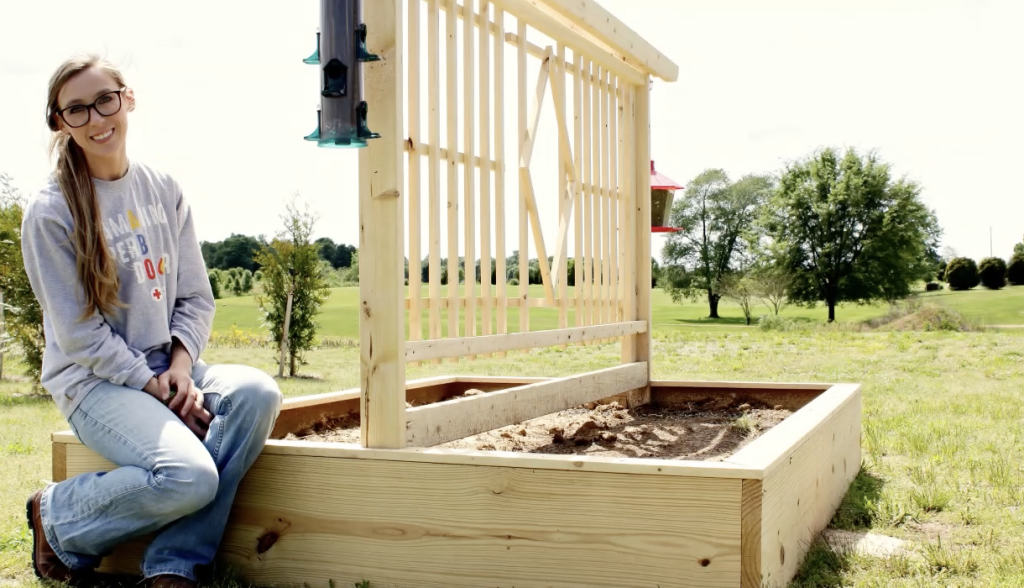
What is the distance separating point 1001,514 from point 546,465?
1.97m

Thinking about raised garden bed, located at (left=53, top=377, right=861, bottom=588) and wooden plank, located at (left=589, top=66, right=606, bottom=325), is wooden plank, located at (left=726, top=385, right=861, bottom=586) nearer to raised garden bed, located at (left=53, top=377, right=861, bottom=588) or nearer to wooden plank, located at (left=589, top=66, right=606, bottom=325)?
raised garden bed, located at (left=53, top=377, right=861, bottom=588)

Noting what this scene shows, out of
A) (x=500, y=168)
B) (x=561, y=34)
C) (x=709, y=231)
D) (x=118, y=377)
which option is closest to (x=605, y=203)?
(x=561, y=34)

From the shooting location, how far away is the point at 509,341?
10.3 feet

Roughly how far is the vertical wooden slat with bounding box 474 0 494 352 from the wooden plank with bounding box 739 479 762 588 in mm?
1326

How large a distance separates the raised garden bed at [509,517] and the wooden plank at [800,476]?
0.04 ft

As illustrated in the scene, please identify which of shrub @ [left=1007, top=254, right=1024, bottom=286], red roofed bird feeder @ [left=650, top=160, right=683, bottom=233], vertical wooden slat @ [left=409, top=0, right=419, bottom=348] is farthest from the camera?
shrub @ [left=1007, top=254, right=1024, bottom=286]

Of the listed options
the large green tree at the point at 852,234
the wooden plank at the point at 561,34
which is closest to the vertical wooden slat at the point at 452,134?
the wooden plank at the point at 561,34

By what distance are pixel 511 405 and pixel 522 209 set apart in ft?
2.53

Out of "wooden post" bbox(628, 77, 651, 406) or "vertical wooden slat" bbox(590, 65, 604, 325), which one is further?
"wooden post" bbox(628, 77, 651, 406)

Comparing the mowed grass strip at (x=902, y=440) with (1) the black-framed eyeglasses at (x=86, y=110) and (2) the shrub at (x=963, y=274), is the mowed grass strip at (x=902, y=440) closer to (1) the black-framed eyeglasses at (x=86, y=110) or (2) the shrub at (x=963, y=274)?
(1) the black-framed eyeglasses at (x=86, y=110)

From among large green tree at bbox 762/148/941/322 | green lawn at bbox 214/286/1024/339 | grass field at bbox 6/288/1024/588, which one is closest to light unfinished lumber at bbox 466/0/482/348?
grass field at bbox 6/288/1024/588

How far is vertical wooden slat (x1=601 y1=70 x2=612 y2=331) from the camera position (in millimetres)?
4176

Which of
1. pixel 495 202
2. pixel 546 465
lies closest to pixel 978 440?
pixel 495 202

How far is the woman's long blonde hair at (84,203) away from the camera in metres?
2.18
